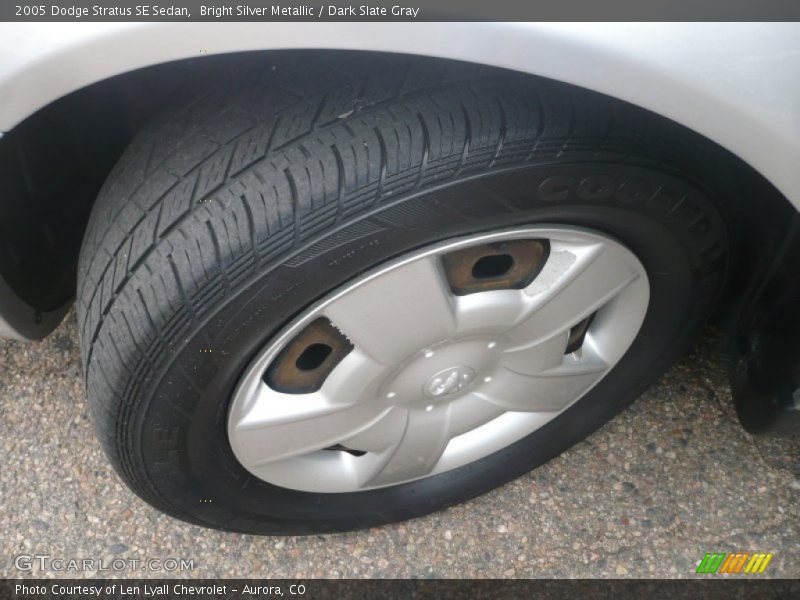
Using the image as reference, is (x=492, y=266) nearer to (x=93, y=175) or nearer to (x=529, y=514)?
(x=529, y=514)

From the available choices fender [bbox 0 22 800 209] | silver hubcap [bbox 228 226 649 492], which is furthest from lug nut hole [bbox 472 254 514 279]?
fender [bbox 0 22 800 209]

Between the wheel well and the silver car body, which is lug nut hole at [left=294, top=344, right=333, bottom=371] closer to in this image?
the wheel well

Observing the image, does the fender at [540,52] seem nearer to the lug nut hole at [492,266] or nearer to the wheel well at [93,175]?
the wheel well at [93,175]

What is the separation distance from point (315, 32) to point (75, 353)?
128 centimetres

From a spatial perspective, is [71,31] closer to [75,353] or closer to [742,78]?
[742,78]

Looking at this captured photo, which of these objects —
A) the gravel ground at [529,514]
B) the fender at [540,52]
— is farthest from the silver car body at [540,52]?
the gravel ground at [529,514]

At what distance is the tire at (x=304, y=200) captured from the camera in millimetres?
1001

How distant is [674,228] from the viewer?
119 centimetres

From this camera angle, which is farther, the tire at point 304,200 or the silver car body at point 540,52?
the tire at point 304,200

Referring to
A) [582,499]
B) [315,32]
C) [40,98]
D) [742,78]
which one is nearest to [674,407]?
[582,499]

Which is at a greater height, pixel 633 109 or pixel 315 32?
pixel 315 32

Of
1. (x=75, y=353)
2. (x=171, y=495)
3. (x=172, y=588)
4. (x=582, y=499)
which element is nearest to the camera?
(x=171, y=495)

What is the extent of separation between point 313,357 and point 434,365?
202 millimetres
